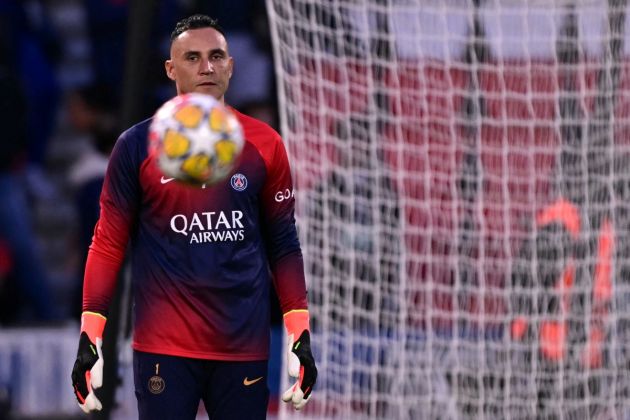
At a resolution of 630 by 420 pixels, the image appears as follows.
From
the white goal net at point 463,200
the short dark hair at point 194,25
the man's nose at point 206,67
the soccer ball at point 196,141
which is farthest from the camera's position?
the white goal net at point 463,200

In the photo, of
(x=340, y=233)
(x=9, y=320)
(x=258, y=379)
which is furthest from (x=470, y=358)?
(x=9, y=320)

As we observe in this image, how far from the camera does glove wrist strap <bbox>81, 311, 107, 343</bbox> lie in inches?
201

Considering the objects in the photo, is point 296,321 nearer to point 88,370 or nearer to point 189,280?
point 189,280

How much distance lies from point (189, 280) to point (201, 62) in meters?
0.71

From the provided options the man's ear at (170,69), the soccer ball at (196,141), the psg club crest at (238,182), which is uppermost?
the man's ear at (170,69)

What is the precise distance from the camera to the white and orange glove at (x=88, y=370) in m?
5.03

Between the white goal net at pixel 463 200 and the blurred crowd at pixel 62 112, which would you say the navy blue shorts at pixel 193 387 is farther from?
the blurred crowd at pixel 62 112

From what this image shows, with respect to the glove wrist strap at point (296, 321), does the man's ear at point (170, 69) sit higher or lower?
higher

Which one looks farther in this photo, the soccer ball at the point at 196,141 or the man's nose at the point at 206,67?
the man's nose at the point at 206,67

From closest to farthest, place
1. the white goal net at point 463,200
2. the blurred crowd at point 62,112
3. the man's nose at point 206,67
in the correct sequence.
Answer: the man's nose at point 206,67
the white goal net at point 463,200
the blurred crowd at point 62,112

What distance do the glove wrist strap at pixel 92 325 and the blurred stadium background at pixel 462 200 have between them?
80.0 inches

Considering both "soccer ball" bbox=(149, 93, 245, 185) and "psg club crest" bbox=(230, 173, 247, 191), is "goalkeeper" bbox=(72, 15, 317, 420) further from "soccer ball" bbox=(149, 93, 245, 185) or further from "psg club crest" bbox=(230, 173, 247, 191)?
"soccer ball" bbox=(149, 93, 245, 185)

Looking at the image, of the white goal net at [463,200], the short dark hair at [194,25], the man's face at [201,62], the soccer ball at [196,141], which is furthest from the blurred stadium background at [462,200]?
the soccer ball at [196,141]

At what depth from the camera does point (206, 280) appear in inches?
201
